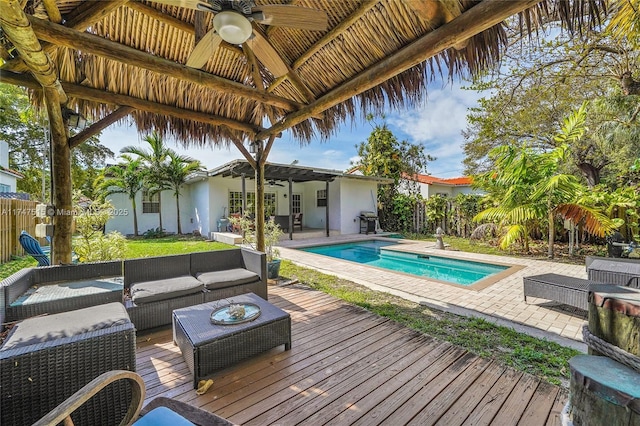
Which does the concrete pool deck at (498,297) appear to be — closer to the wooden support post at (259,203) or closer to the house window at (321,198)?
the wooden support post at (259,203)

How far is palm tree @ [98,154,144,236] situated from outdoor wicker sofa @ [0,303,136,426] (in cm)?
1235

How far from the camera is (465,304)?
4105mm

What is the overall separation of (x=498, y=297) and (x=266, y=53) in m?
4.98

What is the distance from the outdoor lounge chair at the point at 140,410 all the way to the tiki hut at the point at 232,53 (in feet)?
8.26

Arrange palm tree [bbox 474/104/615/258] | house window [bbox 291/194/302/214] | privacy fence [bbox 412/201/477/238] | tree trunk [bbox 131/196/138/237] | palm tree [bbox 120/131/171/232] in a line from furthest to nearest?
house window [bbox 291/194/302/214] → tree trunk [bbox 131/196/138/237] → palm tree [bbox 120/131/171/232] → privacy fence [bbox 412/201/477/238] → palm tree [bbox 474/104/615/258]

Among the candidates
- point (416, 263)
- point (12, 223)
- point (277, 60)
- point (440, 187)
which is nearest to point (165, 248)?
point (12, 223)

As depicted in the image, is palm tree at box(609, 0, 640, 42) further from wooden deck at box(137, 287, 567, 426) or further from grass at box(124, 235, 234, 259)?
grass at box(124, 235, 234, 259)

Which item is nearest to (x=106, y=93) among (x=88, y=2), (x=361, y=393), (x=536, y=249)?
Answer: (x=88, y=2)

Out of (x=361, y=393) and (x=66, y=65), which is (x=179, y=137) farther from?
(x=361, y=393)

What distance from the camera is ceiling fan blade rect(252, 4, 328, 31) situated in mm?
2283

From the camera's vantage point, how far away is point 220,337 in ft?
7.59

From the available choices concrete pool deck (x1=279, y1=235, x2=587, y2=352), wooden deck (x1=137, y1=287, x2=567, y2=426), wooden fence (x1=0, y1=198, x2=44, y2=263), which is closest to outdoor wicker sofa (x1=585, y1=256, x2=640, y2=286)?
concrete pool deck (x1=279, y1=235, x2=587, y2=352)

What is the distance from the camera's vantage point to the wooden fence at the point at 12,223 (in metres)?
6.80

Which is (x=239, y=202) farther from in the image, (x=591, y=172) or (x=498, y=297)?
(x=591, y=172)
